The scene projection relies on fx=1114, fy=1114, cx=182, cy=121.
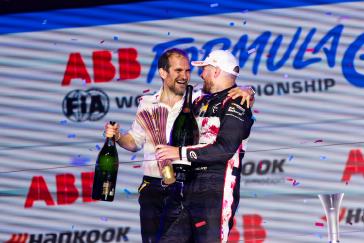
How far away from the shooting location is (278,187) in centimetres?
953

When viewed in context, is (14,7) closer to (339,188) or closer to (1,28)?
(1,28)

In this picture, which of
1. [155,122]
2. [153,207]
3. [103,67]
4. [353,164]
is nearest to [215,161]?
[153,207]

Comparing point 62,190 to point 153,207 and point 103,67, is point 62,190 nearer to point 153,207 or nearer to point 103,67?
point 103,67

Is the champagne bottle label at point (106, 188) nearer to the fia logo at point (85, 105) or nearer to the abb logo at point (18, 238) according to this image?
the fia logo at point (85, 105)

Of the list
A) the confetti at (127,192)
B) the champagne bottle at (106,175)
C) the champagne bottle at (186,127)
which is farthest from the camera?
the confetti at (127,192)

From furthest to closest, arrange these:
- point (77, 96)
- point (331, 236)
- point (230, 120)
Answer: point (77, 96), point (331, 236), point (230, 120)

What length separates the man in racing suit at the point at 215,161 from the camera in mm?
6754

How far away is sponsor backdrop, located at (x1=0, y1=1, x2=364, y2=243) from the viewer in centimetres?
952

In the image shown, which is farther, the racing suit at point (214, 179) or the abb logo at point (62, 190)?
the abb logo at point (62, 190)

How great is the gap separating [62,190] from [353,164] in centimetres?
256

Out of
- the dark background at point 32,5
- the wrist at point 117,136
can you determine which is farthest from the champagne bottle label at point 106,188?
the dark background at point 32,5

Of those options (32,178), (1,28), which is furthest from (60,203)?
(1,28)

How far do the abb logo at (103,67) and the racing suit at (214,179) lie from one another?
9.85 ft

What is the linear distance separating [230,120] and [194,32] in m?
3.15
